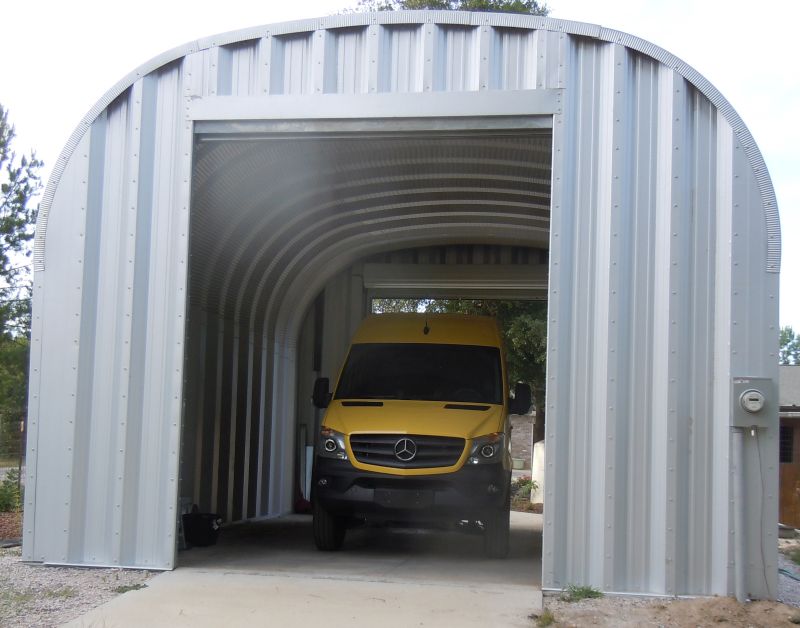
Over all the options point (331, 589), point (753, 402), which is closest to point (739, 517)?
Result: point (753, 402)

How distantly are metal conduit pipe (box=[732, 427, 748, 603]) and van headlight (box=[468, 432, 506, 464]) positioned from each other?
8.20 feet

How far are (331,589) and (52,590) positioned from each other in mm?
2143

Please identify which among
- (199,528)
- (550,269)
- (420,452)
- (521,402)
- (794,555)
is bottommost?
(794,555)

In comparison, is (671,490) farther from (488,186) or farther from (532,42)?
(488,186)

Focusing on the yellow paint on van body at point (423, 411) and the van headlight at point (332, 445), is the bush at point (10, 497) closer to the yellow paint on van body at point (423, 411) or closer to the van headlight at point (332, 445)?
the yellow paint on van body at point (423, 411)

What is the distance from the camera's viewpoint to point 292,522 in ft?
43.9

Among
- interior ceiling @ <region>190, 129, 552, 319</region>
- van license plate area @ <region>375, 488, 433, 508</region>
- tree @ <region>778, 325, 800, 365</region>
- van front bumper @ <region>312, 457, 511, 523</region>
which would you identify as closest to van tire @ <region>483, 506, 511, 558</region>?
van front bumper @ <region>312, 457, 511, 523</region>

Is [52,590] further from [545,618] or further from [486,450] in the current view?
[486,450]

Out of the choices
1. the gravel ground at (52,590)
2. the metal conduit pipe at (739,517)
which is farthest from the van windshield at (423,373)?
the gravel ground at (52,590)

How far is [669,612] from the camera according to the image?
6.95m

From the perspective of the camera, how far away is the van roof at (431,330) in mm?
10906

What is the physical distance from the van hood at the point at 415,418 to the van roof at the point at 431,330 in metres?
1.06

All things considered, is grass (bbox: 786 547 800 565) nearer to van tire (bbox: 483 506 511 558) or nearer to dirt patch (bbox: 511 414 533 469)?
van tire (bbox: 483 506 511 558)

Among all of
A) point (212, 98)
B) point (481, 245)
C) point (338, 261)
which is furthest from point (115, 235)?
point (481, 245)
